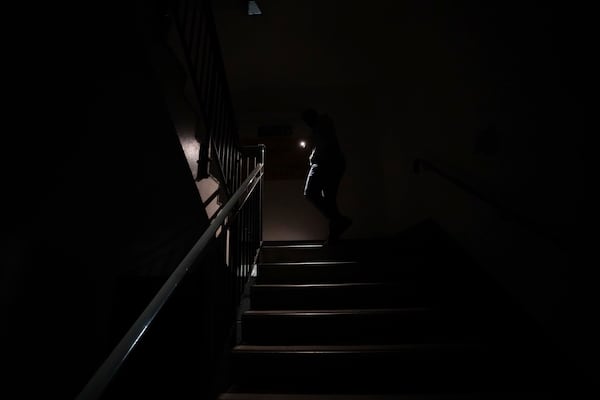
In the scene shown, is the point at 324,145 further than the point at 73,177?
Yes

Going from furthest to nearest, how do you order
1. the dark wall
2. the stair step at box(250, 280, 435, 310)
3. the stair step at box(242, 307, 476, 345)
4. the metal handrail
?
the stair step at box(250, 280, 435, 310) < the stair step at box(242, 307, 476, 345) < the dark wall < the metal handrail

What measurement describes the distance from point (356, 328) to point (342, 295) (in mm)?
309

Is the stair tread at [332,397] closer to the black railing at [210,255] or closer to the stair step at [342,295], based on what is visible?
the black railing at [210,255]

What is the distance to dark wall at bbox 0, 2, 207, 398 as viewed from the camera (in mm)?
1153

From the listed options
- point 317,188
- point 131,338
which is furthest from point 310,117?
point 131,338

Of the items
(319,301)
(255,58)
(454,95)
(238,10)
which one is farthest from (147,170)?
(255,58)

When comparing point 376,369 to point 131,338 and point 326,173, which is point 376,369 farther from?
point 326,173

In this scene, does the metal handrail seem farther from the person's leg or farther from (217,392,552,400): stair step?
the person's leg

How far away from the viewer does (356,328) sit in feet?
6.02

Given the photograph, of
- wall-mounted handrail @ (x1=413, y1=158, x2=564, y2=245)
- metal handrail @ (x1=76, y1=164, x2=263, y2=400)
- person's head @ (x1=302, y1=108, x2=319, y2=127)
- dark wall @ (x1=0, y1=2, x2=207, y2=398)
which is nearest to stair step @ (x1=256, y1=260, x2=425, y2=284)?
wall-mounted handrail @ (x1=413, y1=158, x2=564, y2=245)

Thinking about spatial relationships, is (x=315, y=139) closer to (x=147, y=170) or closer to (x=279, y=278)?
(x=279, y=278)

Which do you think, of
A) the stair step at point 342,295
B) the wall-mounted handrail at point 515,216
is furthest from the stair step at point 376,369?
the wall-mounted handrail at point 515,216

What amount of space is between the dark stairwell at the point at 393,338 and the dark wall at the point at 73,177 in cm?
Answer: 81

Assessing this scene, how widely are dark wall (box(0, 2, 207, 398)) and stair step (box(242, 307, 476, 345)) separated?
877mm
